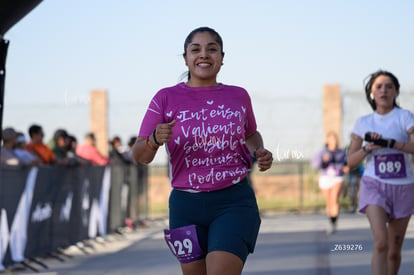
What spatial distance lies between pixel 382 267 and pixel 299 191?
2073 centimetres

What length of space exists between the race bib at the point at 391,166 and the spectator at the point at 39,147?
6314 millimetres

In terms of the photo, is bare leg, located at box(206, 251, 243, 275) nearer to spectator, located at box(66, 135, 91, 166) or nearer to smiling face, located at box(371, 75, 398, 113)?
smiling face, located at box(371, 75, 398, 113)

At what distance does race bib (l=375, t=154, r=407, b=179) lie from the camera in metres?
9.03

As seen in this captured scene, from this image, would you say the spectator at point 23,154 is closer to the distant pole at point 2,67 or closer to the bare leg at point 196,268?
the distant pole at point 2,67

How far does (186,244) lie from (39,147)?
8604 mm

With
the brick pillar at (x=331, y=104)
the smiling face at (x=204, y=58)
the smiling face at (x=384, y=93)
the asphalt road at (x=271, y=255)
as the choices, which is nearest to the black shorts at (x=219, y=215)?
the smiling face at (x=204, y=58)

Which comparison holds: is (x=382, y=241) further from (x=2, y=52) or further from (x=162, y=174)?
(x=162, y=174)

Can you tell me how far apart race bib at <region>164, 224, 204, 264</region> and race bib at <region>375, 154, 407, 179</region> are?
307 cm

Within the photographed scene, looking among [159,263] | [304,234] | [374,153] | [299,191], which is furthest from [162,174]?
[374,153]

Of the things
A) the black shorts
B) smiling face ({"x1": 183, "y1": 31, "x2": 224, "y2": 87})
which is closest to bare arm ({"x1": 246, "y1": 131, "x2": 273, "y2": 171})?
the black shorts

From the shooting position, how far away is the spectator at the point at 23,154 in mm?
12820

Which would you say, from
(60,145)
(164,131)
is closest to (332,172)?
(60,145)

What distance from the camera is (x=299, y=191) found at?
96.9 ft

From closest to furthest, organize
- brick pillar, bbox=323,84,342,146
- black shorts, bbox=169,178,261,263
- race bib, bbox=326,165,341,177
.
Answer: black shorts, bbox=169,178,261,263, race bib, bbox=326,165,341,177, brick pillar, bbox=323,84,342,146
